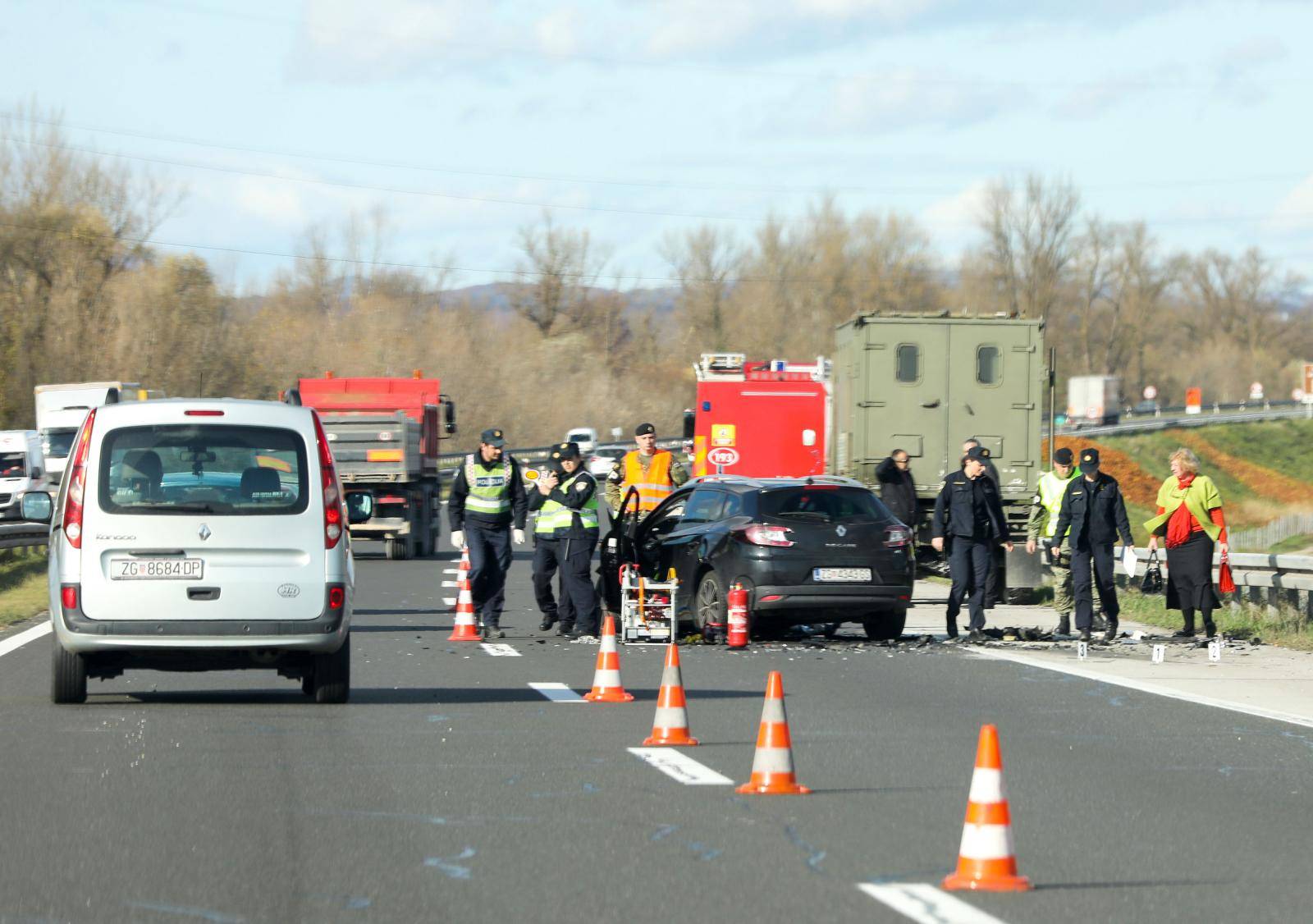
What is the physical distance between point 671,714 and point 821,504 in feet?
24.5

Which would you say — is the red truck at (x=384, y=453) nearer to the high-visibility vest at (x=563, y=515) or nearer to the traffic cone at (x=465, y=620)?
the traffic cone at (x=465, y=620)

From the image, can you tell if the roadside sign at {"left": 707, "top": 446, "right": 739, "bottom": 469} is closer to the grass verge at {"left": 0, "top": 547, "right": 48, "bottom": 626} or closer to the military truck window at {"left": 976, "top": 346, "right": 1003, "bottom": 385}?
the military truck window at {"left": 976, "top": 346, "right": 1003, "bottom": 385}

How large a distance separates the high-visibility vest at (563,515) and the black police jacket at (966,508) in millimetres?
3047

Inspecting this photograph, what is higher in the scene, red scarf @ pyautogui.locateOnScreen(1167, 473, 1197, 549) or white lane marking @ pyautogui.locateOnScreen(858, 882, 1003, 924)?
red scarf @ pyautogui.locateOnScreen(1167, 473, 1197, 549)

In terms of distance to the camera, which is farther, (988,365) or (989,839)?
(988,365)

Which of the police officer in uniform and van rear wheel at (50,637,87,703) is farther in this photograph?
the police officer in uniform

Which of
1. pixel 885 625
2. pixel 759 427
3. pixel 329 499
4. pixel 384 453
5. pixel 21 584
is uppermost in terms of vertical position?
pixel 759 427

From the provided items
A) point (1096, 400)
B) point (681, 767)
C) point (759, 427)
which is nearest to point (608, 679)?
point (681, 767)

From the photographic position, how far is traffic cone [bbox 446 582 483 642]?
1792 cm

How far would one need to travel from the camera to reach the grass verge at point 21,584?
69.6 feet

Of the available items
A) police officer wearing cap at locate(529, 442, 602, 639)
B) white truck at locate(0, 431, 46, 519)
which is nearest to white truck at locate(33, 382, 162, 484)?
white truck at locate(0, 431, 46, 519)

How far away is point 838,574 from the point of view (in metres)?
17.4

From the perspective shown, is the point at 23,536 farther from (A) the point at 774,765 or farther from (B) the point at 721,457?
(A) the point at 774,765

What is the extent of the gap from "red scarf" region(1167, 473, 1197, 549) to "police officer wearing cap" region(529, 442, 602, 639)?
502 cm
